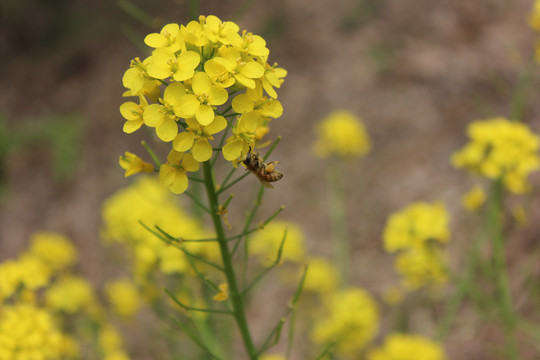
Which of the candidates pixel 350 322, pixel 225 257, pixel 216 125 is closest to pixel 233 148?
pixel 216 125

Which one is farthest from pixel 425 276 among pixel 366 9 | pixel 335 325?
pixel 366 9

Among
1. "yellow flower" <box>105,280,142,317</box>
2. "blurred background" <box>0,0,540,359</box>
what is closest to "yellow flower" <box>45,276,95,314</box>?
"yellow flower" <box>105,280,142,317</box>

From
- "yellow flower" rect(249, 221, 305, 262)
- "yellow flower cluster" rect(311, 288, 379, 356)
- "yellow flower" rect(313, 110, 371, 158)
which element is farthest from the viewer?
"yellow flower" rect(313, 110, 371, 158)

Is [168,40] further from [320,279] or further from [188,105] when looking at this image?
[320,279]

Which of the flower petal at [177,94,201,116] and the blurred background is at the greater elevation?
the blurred background

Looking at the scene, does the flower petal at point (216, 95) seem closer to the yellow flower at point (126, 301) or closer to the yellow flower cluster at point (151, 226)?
the yellow flower cluster at point (151, 226)

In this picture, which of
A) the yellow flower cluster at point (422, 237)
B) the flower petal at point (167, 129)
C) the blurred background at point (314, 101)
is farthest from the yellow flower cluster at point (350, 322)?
the flower petal at point (167, 129)

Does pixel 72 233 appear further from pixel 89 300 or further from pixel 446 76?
pixel 446 76

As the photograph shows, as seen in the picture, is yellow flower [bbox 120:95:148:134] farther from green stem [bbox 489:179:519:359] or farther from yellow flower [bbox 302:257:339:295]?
yellow flower [bbox 302:257:339:295]
